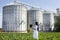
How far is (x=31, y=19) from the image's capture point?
41.3 m

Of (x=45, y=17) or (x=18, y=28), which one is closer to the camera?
(x=18, y=28)

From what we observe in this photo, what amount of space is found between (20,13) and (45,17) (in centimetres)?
1223

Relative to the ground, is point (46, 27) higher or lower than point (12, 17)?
lower

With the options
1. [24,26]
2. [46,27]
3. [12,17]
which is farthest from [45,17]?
[12,17]

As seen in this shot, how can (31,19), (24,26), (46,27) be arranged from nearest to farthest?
(24,26), (31,19), (46,27)

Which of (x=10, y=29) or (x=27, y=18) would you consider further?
(x=27, y=18)

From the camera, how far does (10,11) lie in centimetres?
3594

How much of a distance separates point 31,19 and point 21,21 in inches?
221

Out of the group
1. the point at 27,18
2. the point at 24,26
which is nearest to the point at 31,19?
the point at 27,18

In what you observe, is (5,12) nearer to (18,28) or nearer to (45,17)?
(18,28)

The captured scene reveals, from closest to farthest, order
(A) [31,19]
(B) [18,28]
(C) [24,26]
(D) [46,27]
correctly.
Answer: (B) [18,28] < (C) [24,26] < (A) [31,19] < (D) [46,27]

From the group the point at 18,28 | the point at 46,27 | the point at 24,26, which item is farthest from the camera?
the point at 46,27

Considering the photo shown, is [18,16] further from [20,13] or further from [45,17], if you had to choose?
[45,17]

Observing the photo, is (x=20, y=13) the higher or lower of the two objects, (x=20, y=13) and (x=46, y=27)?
the higher
